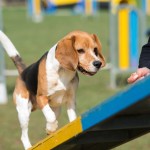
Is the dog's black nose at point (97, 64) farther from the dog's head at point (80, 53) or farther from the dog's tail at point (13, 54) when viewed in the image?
the dog's tail at point (13, 54)

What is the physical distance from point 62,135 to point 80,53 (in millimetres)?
1100

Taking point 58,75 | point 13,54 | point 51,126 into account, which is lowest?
point 51,126

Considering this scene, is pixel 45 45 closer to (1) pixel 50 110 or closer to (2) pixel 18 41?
(2) pixel 18 41

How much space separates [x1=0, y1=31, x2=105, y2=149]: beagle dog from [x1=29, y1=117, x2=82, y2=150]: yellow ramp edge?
2.80 feet

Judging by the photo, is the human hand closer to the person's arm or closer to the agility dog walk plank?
the person's arm

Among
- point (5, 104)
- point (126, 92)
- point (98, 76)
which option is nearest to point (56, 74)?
point (126, 92)

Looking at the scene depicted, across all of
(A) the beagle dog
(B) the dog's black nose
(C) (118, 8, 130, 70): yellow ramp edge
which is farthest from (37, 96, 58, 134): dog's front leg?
(C) (118, 8, 130, 70): yellow ramp edge

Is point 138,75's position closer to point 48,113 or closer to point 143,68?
point 143,68

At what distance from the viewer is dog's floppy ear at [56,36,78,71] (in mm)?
4941

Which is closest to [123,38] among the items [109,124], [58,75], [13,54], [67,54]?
[13,54]

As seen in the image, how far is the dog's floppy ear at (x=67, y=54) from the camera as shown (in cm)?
494

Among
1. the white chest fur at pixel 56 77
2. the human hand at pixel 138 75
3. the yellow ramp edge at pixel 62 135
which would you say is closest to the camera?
the yellow ramp edge at pixel 62 135

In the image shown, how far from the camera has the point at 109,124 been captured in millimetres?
4039

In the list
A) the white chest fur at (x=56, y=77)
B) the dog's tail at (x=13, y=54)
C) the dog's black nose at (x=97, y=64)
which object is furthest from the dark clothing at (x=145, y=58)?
the dog's tail at (x=13, y=54)
